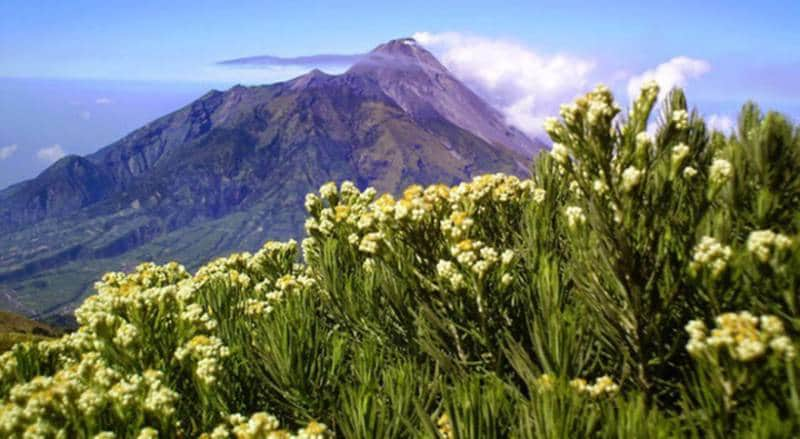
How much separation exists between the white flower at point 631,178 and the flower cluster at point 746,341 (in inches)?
24.4

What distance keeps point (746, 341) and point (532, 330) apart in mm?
1203

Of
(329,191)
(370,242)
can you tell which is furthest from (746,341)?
(329,191)

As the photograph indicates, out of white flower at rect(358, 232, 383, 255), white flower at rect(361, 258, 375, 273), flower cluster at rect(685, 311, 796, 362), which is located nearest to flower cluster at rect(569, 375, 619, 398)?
flower cluster at rect(685, 311, 796, 362)

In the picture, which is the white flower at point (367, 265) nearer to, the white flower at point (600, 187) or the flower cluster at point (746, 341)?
the white flower at point (600, 187)

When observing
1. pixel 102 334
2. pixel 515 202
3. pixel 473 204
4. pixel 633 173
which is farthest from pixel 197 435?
pixel 515 202

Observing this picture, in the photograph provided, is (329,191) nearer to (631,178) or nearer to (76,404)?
(76,404)

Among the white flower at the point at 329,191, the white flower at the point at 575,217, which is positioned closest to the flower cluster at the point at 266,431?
the white flower at the point at 575,217

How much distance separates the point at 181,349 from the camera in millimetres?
2787

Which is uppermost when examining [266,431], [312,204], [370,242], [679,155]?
[679,155]

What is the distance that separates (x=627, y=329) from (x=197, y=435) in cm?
214

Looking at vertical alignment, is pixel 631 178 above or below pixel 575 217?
above

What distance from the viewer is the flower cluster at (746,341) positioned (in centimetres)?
164

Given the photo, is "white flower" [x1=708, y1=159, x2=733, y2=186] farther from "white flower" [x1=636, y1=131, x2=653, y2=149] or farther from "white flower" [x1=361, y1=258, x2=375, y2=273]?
"white flower" [x1=361, y1=258, x2=375, y2=273]

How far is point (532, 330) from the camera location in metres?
2.79
